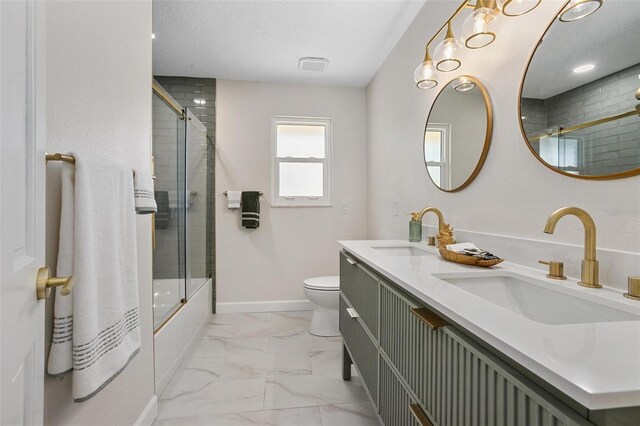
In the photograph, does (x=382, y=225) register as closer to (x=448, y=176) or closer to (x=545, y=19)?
(x=448, y=176)

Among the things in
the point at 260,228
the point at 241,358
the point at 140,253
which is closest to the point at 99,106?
the point at 140,253

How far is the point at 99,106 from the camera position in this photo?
1123 millimetres

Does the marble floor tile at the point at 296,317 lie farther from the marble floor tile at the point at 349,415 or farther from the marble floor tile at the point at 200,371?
the marble floor tile at the point at 349,415

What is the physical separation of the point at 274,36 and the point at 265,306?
243 centimetres

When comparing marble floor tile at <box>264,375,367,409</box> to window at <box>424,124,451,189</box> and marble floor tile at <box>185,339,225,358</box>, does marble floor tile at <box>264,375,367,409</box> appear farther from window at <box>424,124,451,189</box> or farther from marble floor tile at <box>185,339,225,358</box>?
window at <box>424,124,451,189</box>

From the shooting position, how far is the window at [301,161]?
318cm

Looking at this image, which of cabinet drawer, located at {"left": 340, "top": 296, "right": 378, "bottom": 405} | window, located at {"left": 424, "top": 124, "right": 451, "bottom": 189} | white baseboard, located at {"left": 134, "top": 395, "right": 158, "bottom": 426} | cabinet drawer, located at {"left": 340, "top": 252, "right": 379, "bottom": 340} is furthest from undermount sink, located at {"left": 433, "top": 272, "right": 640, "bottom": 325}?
white baseboard, located at {"left": 134, "top": 395, "right": 158, "bottom": 426}

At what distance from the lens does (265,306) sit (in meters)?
3.18

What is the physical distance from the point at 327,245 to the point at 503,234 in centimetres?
208

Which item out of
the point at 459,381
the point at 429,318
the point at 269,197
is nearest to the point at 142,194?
the point at 429,318

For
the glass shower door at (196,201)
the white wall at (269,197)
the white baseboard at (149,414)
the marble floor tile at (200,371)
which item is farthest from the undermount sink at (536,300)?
the white wall at (269,197)

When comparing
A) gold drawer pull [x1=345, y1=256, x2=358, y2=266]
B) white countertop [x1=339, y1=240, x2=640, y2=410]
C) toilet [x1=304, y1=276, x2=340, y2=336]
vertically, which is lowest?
toilet [x1=304, y1=276, x2=340, y2=336]

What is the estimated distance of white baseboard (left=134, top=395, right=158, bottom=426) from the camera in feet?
4.75

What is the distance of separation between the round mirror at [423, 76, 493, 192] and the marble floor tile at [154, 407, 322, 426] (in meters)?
1.41
